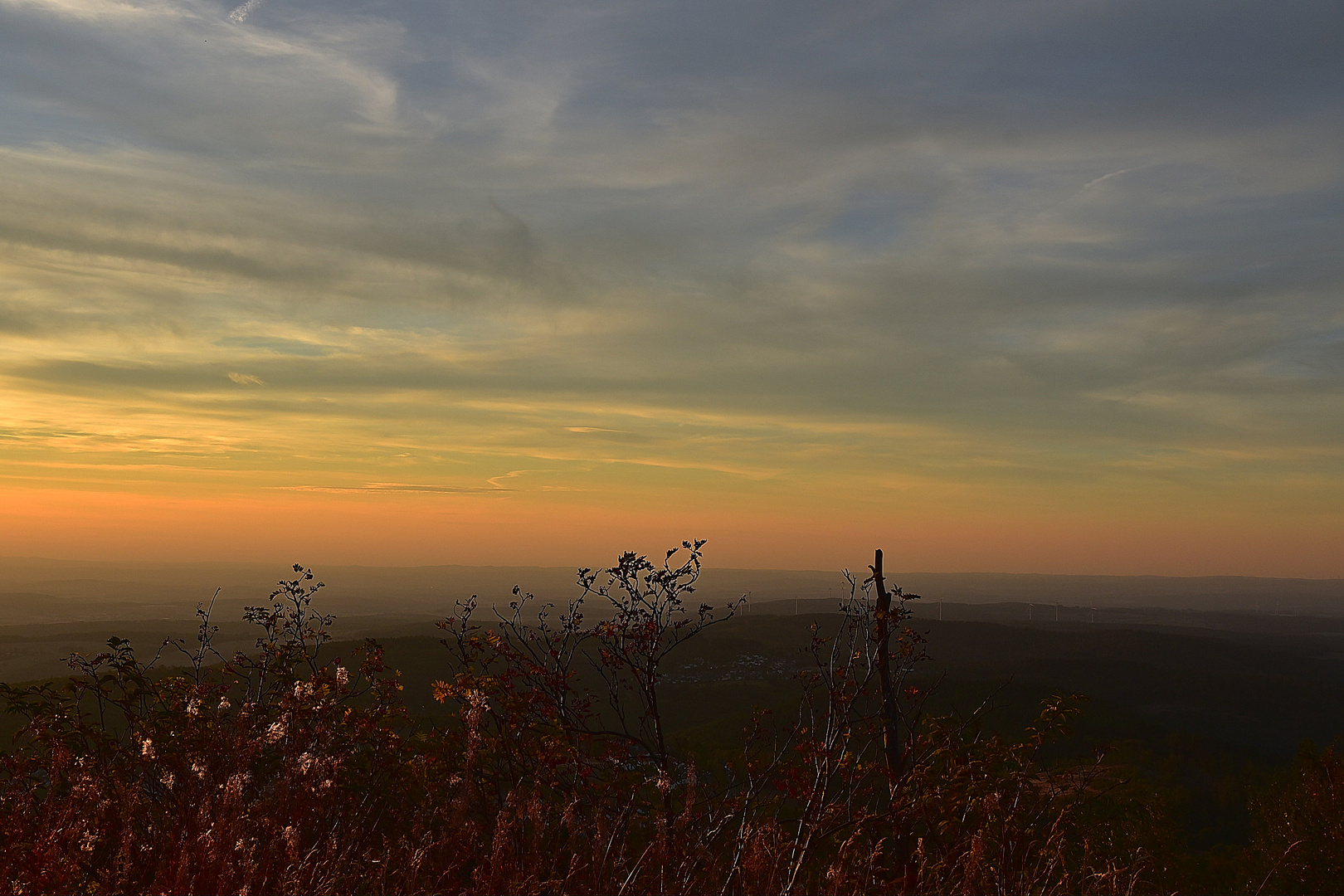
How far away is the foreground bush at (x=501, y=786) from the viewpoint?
505 centimetres

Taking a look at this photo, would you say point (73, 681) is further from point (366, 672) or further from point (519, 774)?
point (519, 774)

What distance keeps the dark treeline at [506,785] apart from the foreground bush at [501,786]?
0.12ft

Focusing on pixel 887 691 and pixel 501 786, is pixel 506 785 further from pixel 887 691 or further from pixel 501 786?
pixel 887 691

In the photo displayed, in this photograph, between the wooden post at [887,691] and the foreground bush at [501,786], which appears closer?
the foreground bush at [501,786]

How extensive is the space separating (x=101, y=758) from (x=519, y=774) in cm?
405

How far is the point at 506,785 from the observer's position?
36.0ft

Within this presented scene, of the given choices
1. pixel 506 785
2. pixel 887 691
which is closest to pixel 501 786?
pixel 506 785

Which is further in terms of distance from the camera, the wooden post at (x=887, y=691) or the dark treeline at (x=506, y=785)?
the wooden post at (x=887, y=691)

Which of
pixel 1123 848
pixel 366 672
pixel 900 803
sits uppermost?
pixel 366 672

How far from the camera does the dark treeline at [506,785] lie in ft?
16.6

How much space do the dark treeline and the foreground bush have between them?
0.12ft

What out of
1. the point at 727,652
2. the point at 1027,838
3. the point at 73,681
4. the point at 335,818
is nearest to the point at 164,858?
the point at 335,818

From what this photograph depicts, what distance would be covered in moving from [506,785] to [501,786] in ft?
0.70

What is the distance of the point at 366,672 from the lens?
30.6 feet
